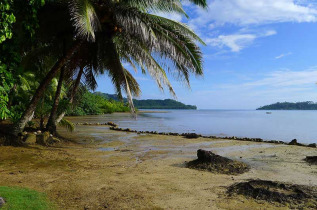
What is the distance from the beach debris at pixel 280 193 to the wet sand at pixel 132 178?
0.74 feet

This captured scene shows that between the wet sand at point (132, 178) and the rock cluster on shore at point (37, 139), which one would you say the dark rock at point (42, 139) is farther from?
the wet sand at point (132, 178)

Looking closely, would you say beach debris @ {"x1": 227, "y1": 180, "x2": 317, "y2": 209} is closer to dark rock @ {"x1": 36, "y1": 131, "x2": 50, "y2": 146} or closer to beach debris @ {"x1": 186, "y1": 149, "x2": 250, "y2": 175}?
beach debris @ {"x1": 186, "y1": 149, "x2": 250, "y2": 175}

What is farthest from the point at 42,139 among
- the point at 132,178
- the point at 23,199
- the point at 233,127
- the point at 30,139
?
the point at 233,127

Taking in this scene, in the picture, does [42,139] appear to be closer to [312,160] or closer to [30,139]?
[30,139]

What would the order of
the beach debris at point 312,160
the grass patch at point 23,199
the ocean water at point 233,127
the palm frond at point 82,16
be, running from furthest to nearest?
the ocean water at point 233,127 → the beach debris at point 312,160 → the palm frond at point 82,16 → the grass patch at point 23,199

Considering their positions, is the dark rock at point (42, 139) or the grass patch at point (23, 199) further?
the dark rock at point (42, 139)

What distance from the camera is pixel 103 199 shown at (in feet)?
15.6

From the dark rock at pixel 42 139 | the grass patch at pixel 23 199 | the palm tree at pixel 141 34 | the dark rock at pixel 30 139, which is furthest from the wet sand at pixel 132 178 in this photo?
the palm tree at pixel 141 34

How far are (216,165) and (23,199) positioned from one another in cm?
492

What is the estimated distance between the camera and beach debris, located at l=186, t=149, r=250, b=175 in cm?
708

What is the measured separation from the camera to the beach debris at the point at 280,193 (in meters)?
4.61

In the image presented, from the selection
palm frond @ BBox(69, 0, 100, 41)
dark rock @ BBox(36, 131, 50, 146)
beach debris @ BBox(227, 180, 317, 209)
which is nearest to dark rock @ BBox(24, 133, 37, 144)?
dark rock @ BBox(36, 131, 50, 146)

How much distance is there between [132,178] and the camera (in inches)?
245

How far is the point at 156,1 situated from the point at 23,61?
7277 mm
